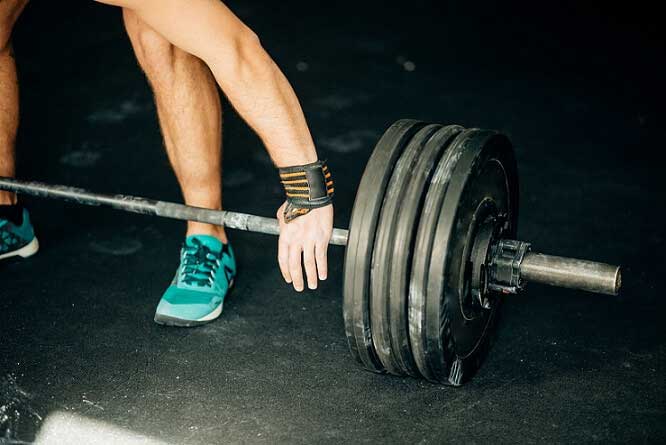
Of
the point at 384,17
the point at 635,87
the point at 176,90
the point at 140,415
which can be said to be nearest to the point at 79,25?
the point at 384,17

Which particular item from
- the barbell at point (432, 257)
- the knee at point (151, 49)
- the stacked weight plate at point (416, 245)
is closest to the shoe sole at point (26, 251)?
the knee at point (151, 49)

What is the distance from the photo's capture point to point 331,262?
5.92 feet

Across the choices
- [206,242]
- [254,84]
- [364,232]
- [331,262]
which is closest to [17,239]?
[206,242]

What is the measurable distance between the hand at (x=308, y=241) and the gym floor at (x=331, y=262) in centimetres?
22

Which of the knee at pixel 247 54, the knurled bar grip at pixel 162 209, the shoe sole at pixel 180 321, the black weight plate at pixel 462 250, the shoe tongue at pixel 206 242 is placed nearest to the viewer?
the black weight plate at pixel 462 250

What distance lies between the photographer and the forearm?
1239 millimetres

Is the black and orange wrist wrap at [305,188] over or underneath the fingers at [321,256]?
over

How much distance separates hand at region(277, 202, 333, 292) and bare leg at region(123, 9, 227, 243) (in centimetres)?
40

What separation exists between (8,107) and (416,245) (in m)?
1.08

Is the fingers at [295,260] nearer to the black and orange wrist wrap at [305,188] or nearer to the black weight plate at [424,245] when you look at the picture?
the black and orange wrist wrap at [305,188]

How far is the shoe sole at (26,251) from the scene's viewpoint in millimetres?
1775

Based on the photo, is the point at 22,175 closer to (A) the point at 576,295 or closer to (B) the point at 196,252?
(B) the point at 196,252

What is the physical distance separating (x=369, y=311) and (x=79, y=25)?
2.63 m

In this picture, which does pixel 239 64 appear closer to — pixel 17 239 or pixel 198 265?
pixel 198 265
